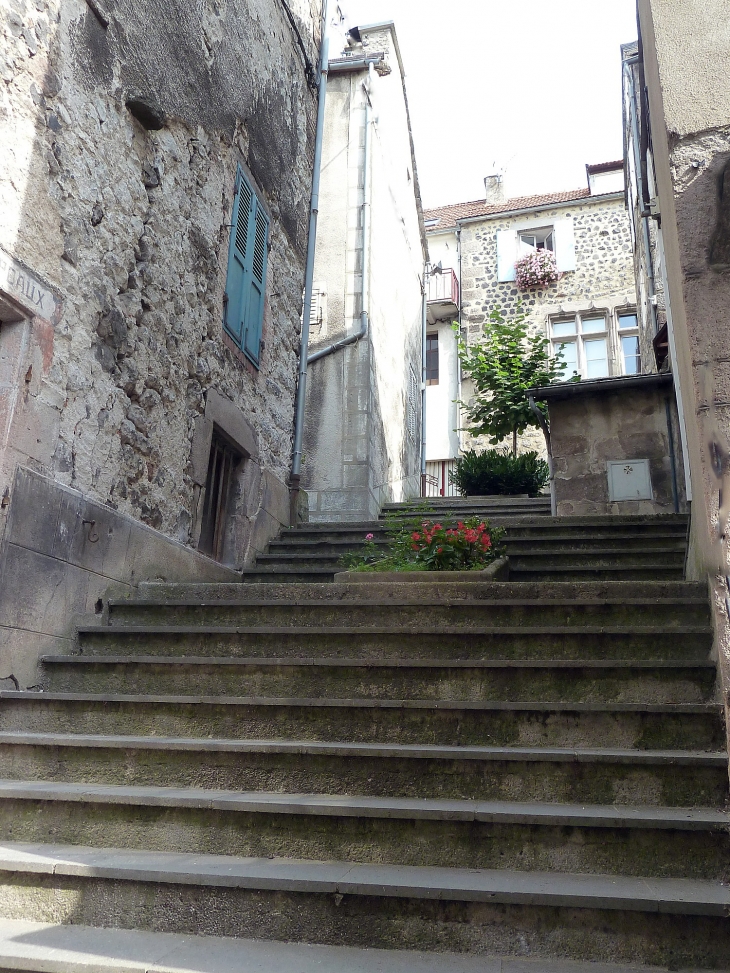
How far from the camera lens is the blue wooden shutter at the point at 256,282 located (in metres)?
6.18

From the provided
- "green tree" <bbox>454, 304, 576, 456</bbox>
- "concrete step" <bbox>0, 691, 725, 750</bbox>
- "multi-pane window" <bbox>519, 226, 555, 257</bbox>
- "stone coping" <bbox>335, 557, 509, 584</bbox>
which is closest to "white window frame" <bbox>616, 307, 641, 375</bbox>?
"multi-pane window" <bbox>519, 226, 555, 257</bbox>

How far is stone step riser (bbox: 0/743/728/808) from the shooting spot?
2.27m

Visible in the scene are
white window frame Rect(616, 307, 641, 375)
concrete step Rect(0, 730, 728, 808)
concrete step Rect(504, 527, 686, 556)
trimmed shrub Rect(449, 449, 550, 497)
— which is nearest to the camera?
concrete step Rect(0, 730, 728, 808)

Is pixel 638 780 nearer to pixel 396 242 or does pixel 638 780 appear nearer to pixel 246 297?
pixel 246 297

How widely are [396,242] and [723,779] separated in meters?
9.90

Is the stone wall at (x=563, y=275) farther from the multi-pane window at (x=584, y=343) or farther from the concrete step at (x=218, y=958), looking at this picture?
the concrete step at (x=218, y=958)

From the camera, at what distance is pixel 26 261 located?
349 cm

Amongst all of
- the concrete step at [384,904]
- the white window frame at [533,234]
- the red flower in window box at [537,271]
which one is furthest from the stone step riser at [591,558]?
the white window frame at [533,234]

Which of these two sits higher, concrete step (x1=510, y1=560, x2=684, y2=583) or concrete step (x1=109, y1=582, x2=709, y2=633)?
concrete step (x1=510, y1=560, x2=684, y2=583)

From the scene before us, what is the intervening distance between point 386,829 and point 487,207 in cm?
1749

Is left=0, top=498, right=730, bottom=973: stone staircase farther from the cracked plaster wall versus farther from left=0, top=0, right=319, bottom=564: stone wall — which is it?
left=0, top=0, right=319, bottom=564: stone wall

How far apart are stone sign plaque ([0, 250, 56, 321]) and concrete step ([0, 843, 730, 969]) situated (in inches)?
88.3

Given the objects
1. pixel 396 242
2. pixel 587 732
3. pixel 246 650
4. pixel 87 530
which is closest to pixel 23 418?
pixel 87 530

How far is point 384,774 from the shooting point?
7.89ft
